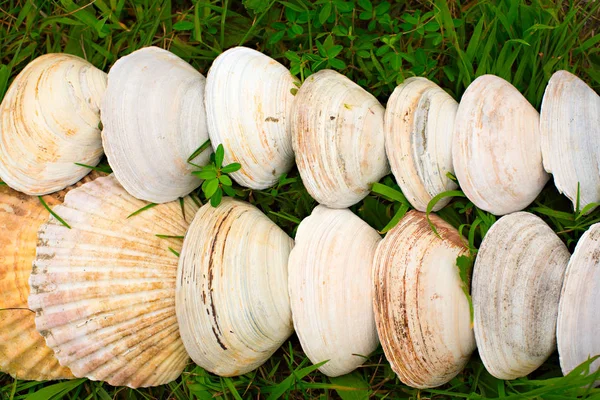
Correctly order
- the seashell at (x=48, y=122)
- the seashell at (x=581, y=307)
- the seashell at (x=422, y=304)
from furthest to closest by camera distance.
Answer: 1. the seashell at (x=48, y=122)
2. the seashell at (x=422, y=304)
3. the seashell at (x=581, y=307)

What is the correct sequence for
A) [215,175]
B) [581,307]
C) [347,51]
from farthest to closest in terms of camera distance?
1. [347,51]
2. [215,175]
3. [581,307]

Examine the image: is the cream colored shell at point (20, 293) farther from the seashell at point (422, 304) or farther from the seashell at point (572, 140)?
the seashell at point (572, 140)

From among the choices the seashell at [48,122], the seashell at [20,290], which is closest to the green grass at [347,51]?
the seashell at [20,290]

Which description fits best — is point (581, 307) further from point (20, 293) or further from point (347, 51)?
point (20, 293)

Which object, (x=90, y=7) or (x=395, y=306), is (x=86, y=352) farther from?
(x=90, y=7)

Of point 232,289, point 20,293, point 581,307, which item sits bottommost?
point 20,293

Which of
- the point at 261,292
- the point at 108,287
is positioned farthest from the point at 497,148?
the point at 108,287

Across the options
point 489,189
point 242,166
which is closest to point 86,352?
point 242,166
